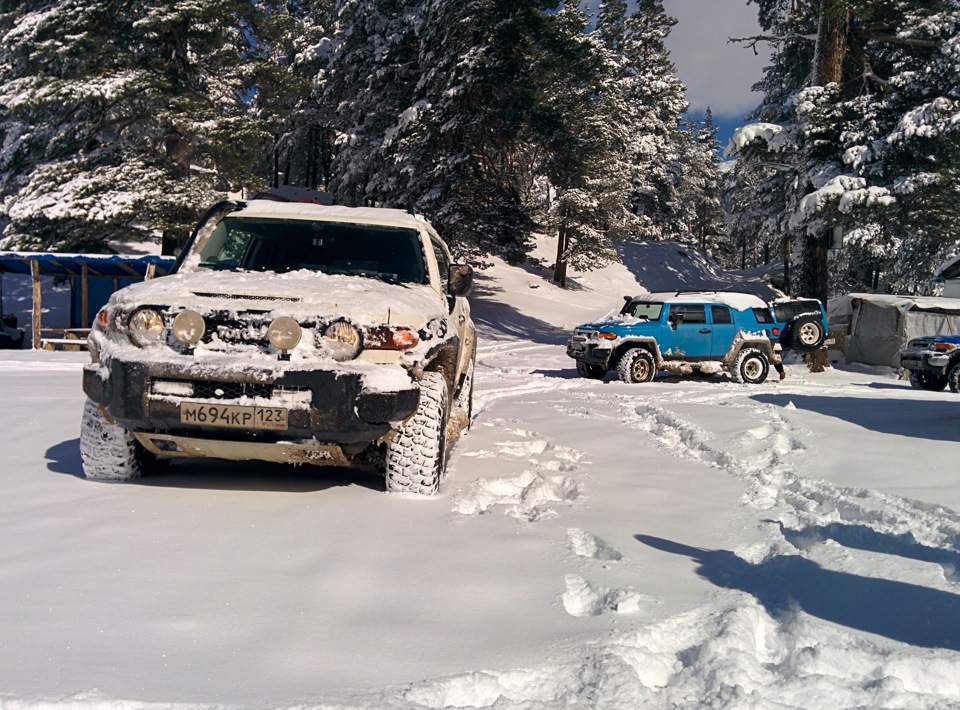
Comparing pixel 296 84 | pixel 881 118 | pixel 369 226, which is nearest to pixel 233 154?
pixel 296 84

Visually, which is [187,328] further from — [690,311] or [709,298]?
[709,298]

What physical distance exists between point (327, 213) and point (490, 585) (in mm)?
3378

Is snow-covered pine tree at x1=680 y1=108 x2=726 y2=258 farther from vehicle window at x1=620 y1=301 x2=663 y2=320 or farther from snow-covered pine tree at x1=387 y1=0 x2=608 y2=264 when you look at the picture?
vehicle window at x1=620 y1=301 x2=663 y2=320

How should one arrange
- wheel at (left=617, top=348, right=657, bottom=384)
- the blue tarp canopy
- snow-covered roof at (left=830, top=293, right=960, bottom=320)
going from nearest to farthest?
wheel at (left=617, top=348, right=657, bottom=384) < snow-covered roof at (left=830, top=293, right=960, bottom=320) < the blue tarp canopy

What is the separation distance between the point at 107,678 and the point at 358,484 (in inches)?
99.5

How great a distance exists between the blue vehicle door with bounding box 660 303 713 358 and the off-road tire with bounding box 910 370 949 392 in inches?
156

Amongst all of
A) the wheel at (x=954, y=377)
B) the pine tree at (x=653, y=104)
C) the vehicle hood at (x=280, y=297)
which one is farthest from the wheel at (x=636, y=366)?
the pine tree at (x=653, y=104)

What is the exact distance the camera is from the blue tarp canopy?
1945 cm

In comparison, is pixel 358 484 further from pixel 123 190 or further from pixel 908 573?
pixel 123 190

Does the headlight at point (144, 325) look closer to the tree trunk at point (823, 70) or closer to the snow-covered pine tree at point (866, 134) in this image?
the snow-covered pine tree at point (866, 134)

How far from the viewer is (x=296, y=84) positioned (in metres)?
24.3

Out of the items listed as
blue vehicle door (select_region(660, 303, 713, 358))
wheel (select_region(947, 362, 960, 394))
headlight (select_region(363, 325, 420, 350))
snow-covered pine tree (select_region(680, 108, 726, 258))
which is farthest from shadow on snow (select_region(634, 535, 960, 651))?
snow-covered pine tree (select_region(680, 108, 726, 258))

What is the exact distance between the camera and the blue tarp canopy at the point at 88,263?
19.5m

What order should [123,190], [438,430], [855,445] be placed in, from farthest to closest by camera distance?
[123,190], [855,445], [438,430]
